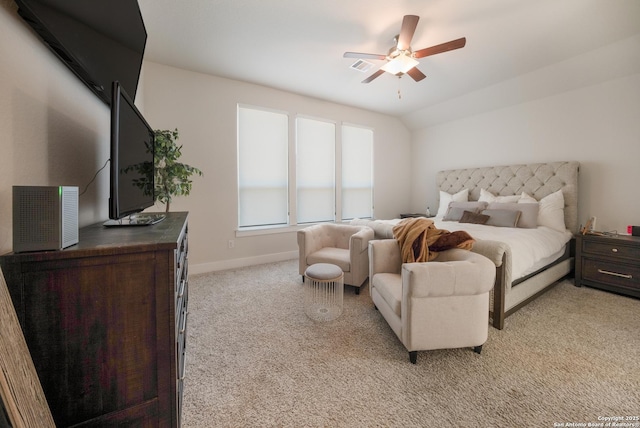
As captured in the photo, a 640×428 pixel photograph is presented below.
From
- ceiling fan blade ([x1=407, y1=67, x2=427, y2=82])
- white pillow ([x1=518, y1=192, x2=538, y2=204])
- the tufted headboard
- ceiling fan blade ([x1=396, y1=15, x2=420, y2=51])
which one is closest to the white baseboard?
ceiling fan blade ([x1=407, y1=67, x2=427, y2=82])

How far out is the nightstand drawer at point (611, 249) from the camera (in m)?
2.65

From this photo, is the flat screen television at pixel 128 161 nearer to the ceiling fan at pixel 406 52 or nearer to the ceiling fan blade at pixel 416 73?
the ceiling fan at pixel 406 52

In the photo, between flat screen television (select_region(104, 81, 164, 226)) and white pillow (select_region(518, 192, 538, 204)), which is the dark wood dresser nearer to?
flat screen television (select_region(104, 81, 164, 226))

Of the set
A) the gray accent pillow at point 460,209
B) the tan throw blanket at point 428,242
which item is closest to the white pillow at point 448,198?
the gray accent pillow at point 460,209

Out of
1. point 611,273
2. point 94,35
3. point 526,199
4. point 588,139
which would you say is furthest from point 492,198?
point 94,35

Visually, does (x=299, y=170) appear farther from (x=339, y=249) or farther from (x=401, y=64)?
(x=401, y=64)

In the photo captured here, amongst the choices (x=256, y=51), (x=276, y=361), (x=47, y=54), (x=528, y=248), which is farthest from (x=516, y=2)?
(x=276, y=361)

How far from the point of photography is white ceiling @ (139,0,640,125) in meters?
2.17

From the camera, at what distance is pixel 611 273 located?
2807 millimetres

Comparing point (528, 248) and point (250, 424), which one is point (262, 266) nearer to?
point (250, 424)

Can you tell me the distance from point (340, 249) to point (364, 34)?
252cm

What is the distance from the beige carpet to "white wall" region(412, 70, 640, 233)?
4.62 feet

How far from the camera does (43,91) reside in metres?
1.15

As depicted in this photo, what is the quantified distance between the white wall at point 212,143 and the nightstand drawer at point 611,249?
4015 millimetres
